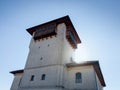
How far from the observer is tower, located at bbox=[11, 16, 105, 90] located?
1512 centimetres

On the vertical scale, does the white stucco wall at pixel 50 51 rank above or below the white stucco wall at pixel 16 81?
above

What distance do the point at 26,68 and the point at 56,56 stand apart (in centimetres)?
568

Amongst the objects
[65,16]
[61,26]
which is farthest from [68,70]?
[65,16]

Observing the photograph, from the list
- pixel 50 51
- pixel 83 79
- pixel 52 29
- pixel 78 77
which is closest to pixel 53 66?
pixel 50 51

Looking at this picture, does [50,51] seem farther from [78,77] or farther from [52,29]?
[78,77]

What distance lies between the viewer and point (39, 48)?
66.7ft

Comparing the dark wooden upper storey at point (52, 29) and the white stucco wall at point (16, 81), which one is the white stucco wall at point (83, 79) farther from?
the white stucco wall at point (16, 81)

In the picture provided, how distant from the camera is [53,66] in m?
16.5

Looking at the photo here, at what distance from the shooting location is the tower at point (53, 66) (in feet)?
49.6

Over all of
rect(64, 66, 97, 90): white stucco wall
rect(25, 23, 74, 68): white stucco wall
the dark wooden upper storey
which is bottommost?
rect(64, 66, 97, 90): white stucco wall

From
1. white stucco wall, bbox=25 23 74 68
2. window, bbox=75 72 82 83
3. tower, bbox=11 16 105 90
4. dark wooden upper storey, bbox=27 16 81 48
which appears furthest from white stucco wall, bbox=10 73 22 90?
window, bbox=75 72 82 83

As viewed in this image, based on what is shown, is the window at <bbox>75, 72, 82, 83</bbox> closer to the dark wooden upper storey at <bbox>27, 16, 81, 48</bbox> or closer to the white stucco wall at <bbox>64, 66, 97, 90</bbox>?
the white stucco wall at <bbox>64, 66, 97, 90</bbox>

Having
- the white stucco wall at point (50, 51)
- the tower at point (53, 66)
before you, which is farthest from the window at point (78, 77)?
the white stucco wall at point (50, 51)

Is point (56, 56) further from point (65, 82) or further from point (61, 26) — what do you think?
point (61, 26)
